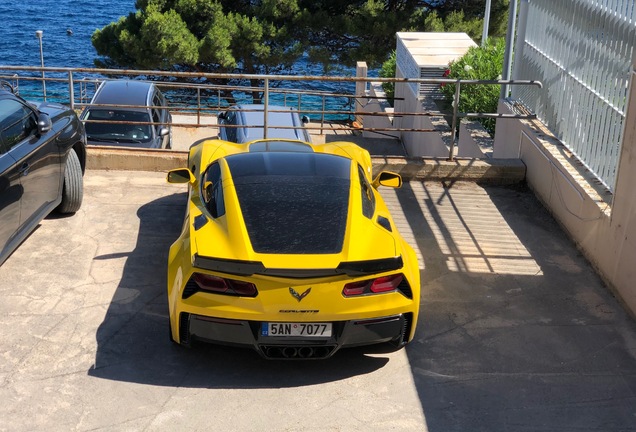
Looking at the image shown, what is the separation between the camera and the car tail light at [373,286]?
6129 mm

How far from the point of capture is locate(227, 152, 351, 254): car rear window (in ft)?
21.0

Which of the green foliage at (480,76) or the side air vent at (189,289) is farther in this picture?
the green foliage at (480,76)

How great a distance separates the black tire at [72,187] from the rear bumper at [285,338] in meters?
3.53

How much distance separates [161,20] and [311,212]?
2278 cm

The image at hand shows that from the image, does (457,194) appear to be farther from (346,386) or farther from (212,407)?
(212,407)

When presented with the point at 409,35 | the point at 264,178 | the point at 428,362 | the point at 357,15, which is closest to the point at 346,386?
the point at 428,362

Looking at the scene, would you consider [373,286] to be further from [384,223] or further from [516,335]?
[516,335]

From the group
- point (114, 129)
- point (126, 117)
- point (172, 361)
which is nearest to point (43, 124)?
point (172, 361)

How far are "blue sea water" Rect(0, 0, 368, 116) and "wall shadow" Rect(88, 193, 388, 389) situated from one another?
43.2 m

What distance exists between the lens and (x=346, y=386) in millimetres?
6316

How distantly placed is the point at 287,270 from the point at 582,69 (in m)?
5.48

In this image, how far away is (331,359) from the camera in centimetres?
668

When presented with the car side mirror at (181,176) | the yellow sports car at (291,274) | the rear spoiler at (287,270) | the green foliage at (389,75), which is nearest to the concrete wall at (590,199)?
the yellow sports car at (291,274)

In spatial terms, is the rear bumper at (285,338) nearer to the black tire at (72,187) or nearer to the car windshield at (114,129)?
the black tire at (72,187)
